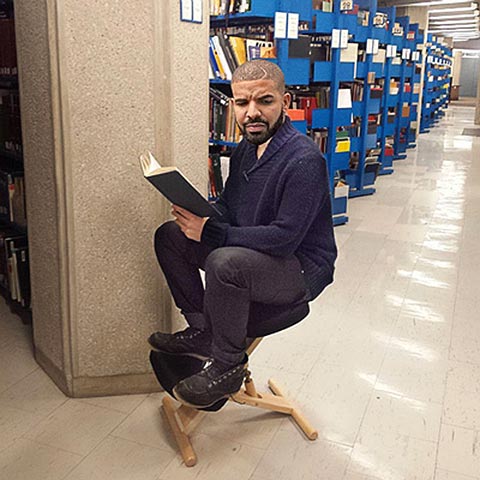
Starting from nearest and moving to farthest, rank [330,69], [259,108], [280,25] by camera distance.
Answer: [259,108], [280,25], [330,69]

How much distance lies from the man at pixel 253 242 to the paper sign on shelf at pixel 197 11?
1.56 feet

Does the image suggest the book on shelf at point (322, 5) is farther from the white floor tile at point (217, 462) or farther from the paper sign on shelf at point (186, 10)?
the white floor tile at point (217, 462)

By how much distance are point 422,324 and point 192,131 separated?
1747 mm

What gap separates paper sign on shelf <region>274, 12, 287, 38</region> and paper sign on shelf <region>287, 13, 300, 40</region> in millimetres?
35

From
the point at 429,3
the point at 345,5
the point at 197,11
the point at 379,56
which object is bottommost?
the point at 197,11

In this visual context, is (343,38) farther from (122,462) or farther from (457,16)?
(457,16)

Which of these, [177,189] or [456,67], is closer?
[177,189]

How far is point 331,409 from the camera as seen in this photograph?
2465 mm

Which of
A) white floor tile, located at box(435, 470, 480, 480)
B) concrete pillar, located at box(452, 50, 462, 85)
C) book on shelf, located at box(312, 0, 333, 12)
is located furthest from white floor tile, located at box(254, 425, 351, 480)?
concrete pillar, located at box(452, 50, 462, 85)

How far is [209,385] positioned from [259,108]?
91 centimetres

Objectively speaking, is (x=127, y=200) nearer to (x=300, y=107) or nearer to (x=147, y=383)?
(x=147, y=383)

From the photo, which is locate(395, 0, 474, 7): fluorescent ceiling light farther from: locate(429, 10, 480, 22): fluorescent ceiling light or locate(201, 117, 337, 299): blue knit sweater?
locate(201, 117, 337, 299): blue knit sweater

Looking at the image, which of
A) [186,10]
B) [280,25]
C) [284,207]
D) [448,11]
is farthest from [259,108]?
[448,11]

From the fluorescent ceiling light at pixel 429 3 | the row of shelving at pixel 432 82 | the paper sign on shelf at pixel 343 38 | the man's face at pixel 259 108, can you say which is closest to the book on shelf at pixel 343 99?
the paper sign on shelf at pixel 343 38
